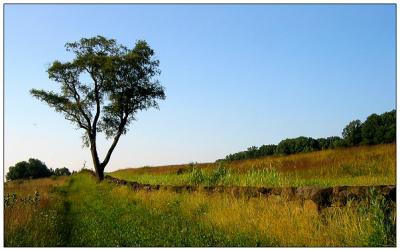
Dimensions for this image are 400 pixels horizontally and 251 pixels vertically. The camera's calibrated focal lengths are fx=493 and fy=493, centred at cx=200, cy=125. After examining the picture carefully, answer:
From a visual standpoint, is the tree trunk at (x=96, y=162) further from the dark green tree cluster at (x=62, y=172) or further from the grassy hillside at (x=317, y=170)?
the dark green tree cluster at (x=62, y=172)

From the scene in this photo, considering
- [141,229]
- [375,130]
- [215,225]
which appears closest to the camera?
[215,225]

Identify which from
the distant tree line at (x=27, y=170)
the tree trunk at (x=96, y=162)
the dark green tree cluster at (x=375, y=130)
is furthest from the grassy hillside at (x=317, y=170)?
the distant tree line at (x=27, y=170)

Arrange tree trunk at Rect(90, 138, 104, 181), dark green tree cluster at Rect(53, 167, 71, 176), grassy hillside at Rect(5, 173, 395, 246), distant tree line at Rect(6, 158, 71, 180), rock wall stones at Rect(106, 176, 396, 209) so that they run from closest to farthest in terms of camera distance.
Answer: grassy hillside at Rect(5, 173, 395, 246) → rock wall stones at Rect(106, 176, 396, 209) → tree trunk at Rect(90, 138, 104, 181) → dark green tree cluster at Rect(53, 167, 71, 176) → distant tree line at Rect(6, 158, 71, 180)

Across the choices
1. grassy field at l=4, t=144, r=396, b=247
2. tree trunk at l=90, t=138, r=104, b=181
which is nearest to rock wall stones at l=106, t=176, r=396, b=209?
grassy field at l=4, t=144, r=396, b=247

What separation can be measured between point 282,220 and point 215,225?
5.31 feet

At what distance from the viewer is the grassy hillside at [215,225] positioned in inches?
316

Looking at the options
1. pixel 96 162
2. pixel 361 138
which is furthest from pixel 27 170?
pixel 361 138

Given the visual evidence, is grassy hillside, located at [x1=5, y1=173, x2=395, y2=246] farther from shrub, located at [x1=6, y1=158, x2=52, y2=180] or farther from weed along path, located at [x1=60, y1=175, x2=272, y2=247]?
shrub, located at [x1=6, y1=158, x2=52, y2=180]

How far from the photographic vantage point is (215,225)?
10.3 metres

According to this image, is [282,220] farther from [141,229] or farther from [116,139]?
[116,139]

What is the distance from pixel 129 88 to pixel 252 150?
12.0 meters

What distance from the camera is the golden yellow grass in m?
8.07

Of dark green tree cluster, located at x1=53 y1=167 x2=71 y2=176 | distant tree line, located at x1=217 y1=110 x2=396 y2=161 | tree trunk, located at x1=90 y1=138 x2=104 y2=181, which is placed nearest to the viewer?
distant tree line, located at x1=217 y1=110 x2=396 y2=161

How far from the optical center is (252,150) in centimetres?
4144
